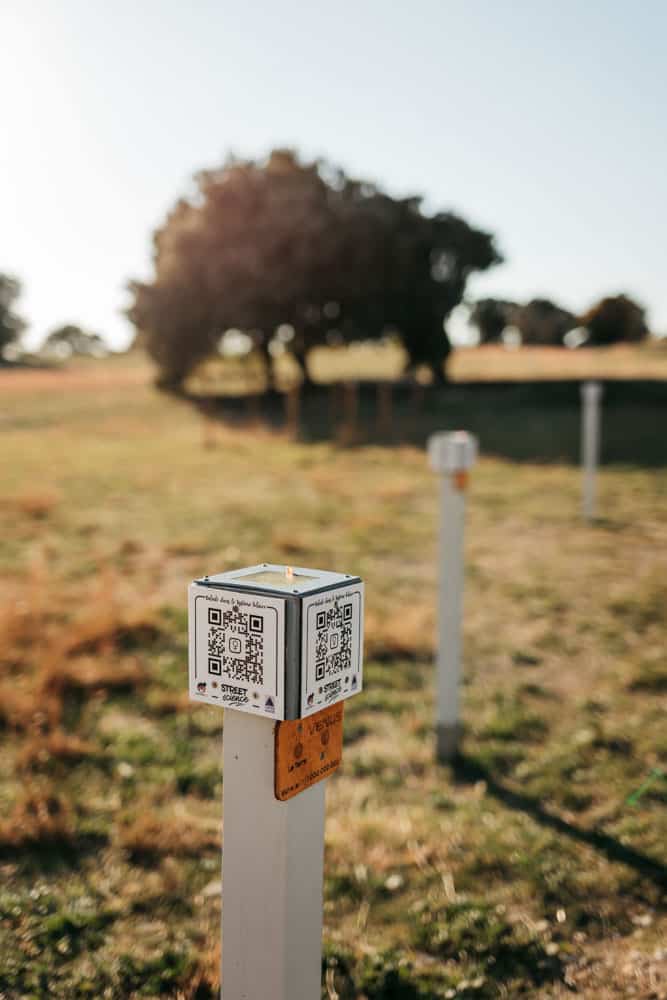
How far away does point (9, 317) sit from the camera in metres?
51.8

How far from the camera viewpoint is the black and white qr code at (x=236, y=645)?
62.4 inches

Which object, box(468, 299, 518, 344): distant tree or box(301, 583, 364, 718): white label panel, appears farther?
box(468, 299, 518, 344): distant tree

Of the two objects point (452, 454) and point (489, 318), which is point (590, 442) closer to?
point (452, 454)

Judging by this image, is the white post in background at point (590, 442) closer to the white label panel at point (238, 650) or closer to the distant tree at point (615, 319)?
the distant tree at point (615, 319)

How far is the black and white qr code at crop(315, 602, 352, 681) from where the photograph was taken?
162 cm

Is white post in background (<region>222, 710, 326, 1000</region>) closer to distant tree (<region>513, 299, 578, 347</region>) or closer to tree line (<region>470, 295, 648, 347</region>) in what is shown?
tree line (<region>470, 295, 648, 347</region>)

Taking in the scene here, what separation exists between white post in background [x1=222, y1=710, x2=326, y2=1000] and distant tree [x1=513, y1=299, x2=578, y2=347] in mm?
13928

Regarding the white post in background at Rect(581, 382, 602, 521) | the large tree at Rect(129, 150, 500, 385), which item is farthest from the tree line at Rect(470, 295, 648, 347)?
the large tree at Rect(129, 150, 500, 385)

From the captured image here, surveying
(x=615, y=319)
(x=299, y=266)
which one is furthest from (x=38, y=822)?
(x=299, y=266)

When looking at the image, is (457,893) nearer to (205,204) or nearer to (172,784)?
(172,784)

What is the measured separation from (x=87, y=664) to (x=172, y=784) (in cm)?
155

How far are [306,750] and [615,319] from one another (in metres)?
15.3

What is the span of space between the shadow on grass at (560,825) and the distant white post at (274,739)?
1.98 m

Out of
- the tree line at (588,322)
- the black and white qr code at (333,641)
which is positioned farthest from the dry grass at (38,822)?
the tree line at (588,322)
